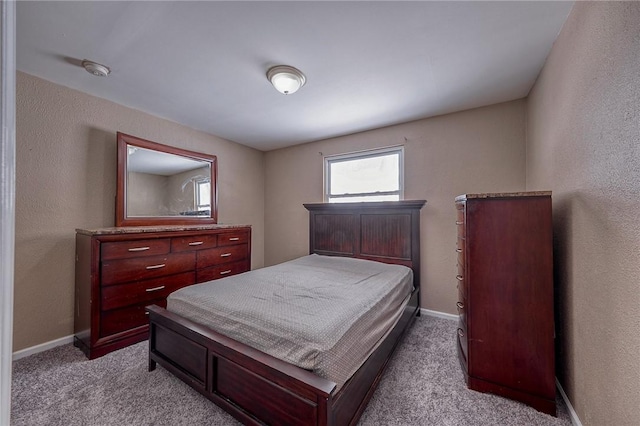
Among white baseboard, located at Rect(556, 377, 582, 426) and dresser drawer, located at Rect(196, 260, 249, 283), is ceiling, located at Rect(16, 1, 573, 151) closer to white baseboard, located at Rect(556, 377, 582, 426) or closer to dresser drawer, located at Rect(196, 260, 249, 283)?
dresser drawer, located at Rect(196, 260, 249, 283)

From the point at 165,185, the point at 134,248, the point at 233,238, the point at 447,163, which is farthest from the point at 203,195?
the point at 447,163

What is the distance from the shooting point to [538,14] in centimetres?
157

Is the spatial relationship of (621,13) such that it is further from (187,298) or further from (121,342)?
(121,342)

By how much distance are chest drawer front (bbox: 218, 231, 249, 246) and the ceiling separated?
1498mm

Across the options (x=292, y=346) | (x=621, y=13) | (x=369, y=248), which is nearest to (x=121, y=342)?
(x=292, y=346)

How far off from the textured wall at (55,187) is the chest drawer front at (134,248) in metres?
0.60

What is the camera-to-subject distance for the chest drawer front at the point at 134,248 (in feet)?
7.23

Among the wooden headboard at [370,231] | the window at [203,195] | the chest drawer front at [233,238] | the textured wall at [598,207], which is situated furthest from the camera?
the window at [203,195]

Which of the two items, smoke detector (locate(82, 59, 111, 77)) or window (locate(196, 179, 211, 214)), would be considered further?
window (locate(196, 179, 211, 214))

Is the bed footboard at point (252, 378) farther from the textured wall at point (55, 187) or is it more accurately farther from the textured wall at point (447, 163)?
the textured wall at point (447, 163)

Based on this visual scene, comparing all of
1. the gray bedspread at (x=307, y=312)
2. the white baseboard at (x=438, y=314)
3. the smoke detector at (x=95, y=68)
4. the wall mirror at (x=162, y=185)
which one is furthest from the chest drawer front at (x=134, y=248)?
the white baseboard at (x=438, y=314)

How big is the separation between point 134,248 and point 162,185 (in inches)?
41.7

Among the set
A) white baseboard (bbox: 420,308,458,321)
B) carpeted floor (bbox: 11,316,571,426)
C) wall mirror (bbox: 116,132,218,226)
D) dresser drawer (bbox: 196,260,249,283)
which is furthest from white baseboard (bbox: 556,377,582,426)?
wall mirror (bbox: 116,132,218,226)

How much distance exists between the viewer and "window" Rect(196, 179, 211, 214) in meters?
3.54
